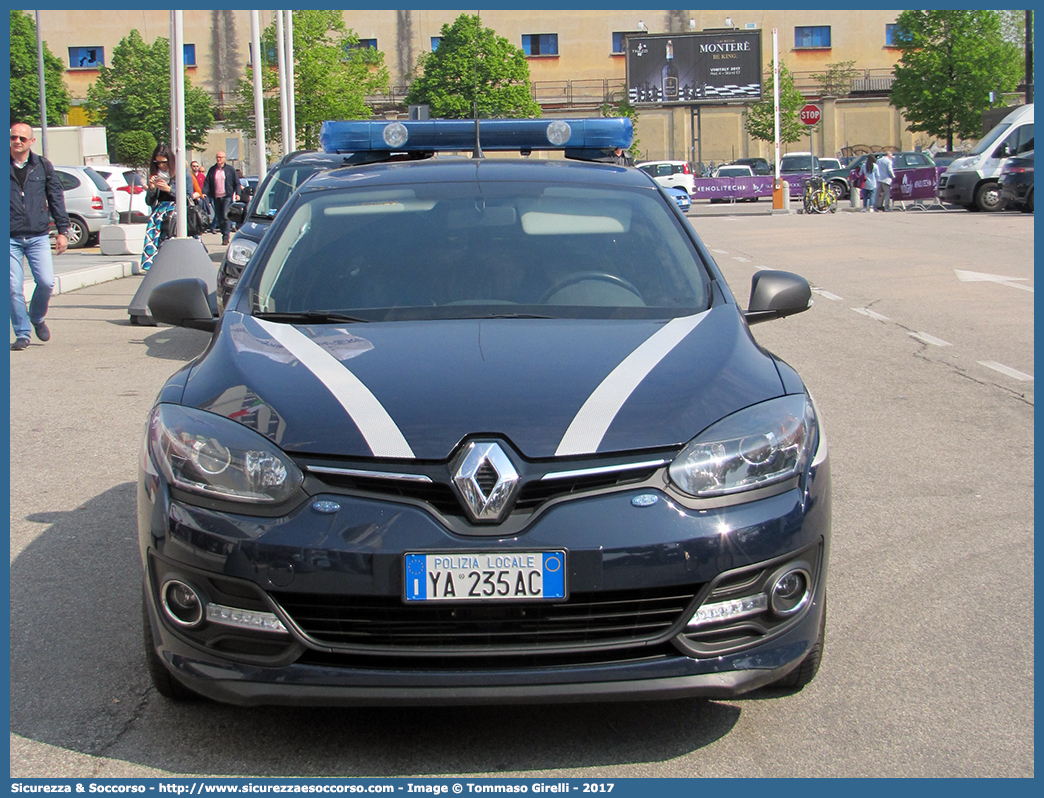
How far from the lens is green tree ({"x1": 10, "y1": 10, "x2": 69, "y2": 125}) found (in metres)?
68.4

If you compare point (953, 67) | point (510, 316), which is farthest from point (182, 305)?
point (953, 67)

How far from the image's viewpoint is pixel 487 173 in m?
4.82

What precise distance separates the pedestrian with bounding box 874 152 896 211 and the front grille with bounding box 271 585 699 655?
36994 millimetres

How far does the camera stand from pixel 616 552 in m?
2.94

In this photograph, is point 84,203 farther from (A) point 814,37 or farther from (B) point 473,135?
(A) point 814,37

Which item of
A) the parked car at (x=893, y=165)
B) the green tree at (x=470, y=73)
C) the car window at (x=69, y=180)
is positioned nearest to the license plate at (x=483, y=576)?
the car window at (x=69, y=180)

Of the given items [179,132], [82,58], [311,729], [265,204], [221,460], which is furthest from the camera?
[82,58]

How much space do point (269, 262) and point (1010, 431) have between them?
180 inches

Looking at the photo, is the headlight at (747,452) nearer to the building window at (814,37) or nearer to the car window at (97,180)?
the car window at (97,180)

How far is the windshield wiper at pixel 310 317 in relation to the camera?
3941mm

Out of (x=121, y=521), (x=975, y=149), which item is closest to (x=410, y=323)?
(x=121, y=521)

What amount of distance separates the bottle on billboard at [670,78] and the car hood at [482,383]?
2201 inches

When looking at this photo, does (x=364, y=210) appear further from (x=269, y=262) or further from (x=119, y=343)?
(x=119, y=343)

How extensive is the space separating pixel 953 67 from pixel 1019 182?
31841mm
